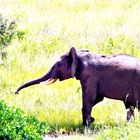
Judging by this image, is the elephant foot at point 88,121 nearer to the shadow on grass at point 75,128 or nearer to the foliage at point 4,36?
the shadow on grass at point 75,128

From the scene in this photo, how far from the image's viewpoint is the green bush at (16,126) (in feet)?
20.2

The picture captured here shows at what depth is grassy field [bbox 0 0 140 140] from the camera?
8.65 m

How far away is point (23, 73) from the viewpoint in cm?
1129

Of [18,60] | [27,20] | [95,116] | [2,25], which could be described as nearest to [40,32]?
[27,20]

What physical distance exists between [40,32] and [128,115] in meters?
7.25

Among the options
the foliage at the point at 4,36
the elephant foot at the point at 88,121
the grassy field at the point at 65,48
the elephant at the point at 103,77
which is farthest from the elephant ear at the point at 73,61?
the foliage at the point at 4,36

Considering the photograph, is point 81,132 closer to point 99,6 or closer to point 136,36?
point 136,36

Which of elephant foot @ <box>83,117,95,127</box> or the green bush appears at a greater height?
the green bush

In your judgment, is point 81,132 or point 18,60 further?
point 18,60

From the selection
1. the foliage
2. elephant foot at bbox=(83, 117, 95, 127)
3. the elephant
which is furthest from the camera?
the foliage

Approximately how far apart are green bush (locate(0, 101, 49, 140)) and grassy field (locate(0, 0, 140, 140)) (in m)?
0.85

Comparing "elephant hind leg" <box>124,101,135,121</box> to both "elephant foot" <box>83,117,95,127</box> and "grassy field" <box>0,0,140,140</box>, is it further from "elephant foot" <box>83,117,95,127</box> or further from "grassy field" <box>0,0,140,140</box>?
"elephant foot" <box>83,117,95,127</box>

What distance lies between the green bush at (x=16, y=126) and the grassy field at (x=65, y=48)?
853mm

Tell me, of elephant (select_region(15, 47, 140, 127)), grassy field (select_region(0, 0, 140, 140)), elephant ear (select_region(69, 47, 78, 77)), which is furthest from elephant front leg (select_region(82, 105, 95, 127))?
elephant ear (select_region(69, 47, 78, 77))
